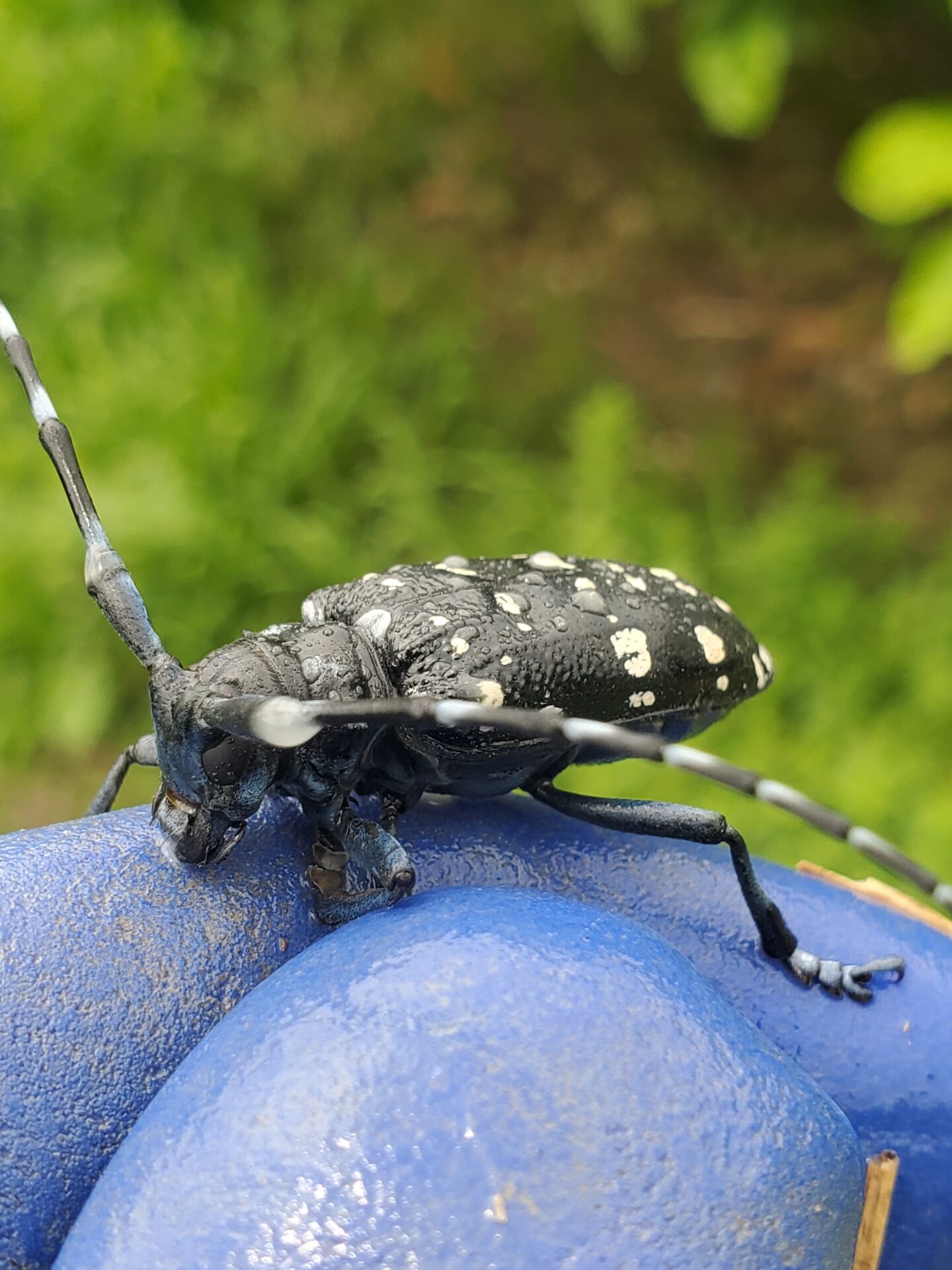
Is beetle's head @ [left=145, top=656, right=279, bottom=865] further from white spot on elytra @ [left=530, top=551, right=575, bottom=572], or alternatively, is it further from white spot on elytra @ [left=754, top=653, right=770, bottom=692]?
white spot on elytra @ [left=754, top=653, right=770, bottom=692]

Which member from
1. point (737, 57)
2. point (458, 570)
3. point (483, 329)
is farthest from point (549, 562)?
point (483, 329)

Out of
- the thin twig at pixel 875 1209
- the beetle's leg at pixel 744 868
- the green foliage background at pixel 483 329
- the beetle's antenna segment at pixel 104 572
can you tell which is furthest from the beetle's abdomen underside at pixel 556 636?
the green foliage background at pixel 483 329

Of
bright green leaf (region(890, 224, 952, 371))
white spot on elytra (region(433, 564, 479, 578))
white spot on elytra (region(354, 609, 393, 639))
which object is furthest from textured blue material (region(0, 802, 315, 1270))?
bright green leaf (region(890, 224, 952, 371))

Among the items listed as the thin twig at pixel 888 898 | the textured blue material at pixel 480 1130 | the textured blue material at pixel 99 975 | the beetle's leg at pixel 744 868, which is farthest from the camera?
the thin twig at pixel 888 898

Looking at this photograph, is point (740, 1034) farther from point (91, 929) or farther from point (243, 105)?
point (243, 105)

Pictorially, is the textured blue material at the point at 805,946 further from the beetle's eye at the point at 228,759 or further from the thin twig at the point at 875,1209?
the beetle's eye at the point at 228,759

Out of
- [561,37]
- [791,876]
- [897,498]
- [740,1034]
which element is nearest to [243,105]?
[561,37]
